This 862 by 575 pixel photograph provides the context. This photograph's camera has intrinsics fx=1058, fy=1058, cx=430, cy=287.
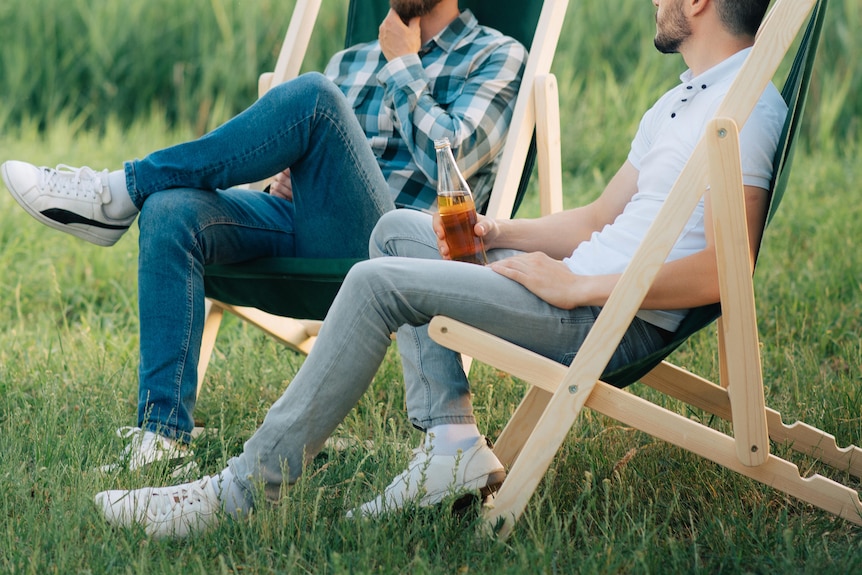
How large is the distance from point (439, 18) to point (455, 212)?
1088 millimetres

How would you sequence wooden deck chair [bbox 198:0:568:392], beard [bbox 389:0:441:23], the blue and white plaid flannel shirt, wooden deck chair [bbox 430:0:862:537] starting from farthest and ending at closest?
1. beard [bbox 389:0:441:23]
2. the blue and white plaid flannel shirt
3. wooden deck chair [bbox 198:0:568:392]
4. wooden deck chair [bbox 430:0:862:537]

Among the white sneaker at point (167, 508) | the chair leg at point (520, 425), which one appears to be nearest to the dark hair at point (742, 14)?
the chair leg at point (520, 425)

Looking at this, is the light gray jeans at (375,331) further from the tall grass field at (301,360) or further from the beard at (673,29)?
the beard at (673,29)

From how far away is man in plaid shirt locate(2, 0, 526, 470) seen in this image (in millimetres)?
2607

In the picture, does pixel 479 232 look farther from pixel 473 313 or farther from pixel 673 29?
pixel 673 29

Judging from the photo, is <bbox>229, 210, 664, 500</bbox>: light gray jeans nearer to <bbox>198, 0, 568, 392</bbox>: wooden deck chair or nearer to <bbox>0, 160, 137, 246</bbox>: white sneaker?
<bbox>198, 0, 568, 392</bbox>: wooden deck chair

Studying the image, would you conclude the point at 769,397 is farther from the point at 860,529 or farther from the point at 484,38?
the point at 484,38

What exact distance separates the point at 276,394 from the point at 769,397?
1.50m

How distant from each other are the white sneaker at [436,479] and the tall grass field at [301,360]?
35 millimetres

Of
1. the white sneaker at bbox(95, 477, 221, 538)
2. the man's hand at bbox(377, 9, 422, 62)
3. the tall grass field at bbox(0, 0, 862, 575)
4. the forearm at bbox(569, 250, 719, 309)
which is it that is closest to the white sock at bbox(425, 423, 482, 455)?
the tall grass field at bbox(0, 0, 862, 575)

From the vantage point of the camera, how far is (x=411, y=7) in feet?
10.6

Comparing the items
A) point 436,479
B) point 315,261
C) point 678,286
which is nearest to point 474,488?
point 436,479

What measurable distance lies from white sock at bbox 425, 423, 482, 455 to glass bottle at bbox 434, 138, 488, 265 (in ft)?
1.33

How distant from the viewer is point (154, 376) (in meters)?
2.59
